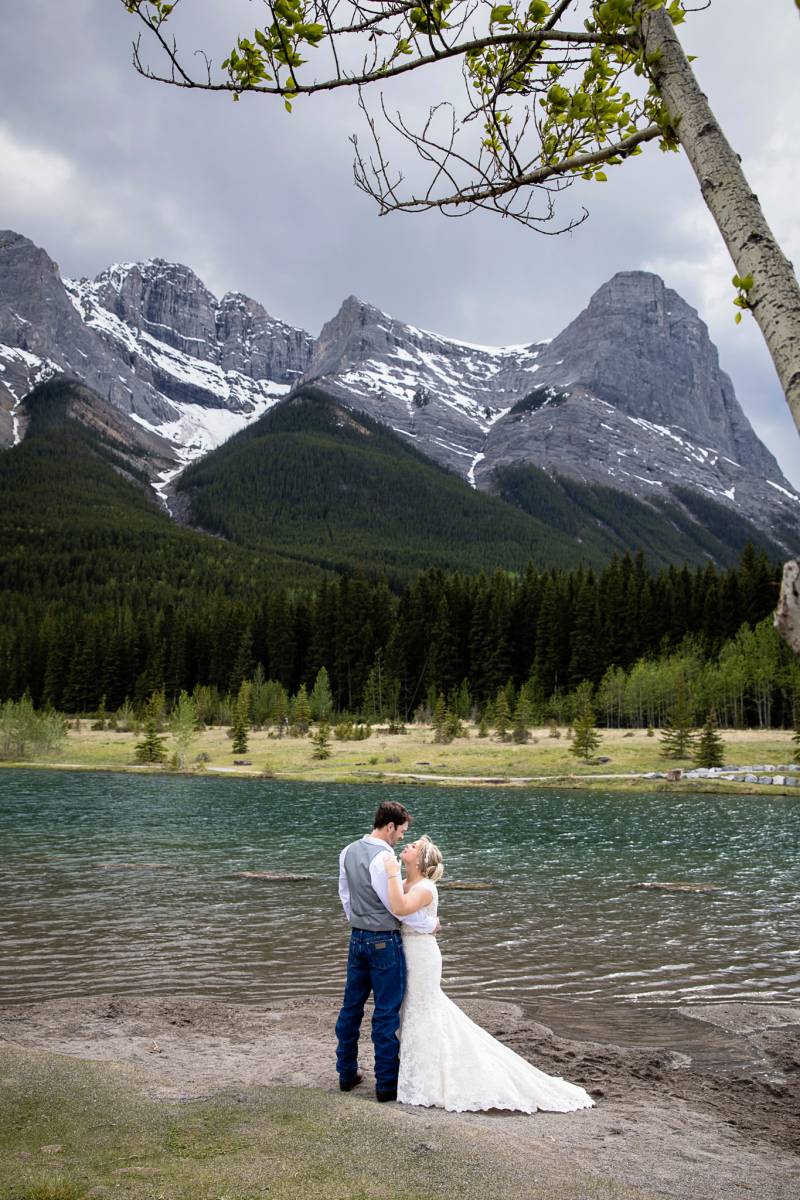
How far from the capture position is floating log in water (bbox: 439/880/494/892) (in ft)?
73.7

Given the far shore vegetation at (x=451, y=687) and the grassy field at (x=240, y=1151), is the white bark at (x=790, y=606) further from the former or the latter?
the far shore vegetation at (x=451, y=687)

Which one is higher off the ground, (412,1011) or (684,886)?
(412,1011)

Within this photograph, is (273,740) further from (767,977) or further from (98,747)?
(767,977)

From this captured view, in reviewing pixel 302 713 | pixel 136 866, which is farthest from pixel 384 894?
pixel 302 713

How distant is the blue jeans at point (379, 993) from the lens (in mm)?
8227

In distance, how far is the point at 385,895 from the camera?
8.22 m

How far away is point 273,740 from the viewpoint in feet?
277

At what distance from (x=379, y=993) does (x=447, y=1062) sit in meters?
0.93

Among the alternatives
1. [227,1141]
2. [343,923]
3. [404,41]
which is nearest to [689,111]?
[404,41]

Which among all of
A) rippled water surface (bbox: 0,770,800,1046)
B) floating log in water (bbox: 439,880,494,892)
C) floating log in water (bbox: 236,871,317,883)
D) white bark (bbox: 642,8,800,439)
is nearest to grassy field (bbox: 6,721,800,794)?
rippled water surface (bbox: 0,770,800,1046)

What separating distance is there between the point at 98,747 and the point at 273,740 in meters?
17.0

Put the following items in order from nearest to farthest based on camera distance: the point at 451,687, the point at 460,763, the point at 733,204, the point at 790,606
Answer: the point at 790,606
the point at 733,204
the point at 460,763
the point at 451,687

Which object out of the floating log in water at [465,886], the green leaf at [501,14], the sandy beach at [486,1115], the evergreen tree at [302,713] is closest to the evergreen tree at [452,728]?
the evergreen tree at [302,713]

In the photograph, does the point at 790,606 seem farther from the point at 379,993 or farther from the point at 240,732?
the point at 240,732
